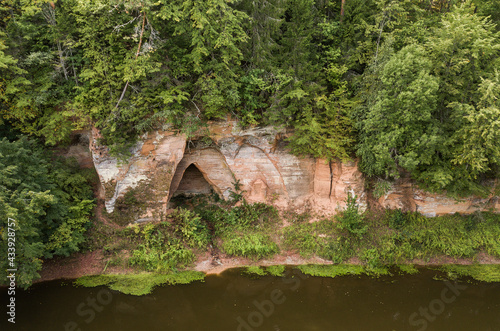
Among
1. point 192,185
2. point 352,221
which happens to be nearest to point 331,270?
point 352,221

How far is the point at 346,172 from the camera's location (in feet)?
49.1

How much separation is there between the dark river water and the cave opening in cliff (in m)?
5.23

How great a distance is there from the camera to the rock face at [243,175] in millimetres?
14211

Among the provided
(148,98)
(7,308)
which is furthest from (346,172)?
(7,308)

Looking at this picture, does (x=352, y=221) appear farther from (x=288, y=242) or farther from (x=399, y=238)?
(x=288, y=242)

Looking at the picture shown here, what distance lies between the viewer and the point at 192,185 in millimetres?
17266

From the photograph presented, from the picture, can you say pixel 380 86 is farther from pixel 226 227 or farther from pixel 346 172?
pixel 226 227

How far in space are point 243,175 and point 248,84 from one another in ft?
15.3

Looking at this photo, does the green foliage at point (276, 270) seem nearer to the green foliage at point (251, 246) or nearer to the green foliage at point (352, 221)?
the green foliage at point (251, 246)

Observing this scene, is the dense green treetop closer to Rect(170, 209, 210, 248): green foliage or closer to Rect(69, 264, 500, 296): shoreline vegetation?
Rect(69, 264, 500, 296): shoreline vegetation

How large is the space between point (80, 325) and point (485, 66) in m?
18.5

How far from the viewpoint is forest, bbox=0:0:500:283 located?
11.6 metres

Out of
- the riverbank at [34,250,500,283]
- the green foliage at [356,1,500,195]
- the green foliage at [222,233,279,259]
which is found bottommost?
the riverbank at [34,250,500,283]

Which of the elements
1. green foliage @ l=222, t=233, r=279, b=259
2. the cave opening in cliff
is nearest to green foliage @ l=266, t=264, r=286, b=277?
green foliage @ l=222, t=233, r=279, b=259
